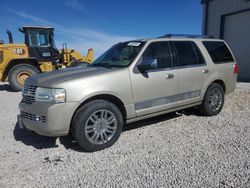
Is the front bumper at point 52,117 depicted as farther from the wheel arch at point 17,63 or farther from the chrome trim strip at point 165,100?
the wheel arch at point 17,63

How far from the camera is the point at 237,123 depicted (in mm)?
5543

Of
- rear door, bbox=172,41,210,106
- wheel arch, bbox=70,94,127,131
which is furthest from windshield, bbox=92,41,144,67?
rear door, bbox=172,41,210,106

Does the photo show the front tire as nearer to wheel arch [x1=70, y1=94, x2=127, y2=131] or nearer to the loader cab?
wheel arch [x1=70, y1=94, x2=127, y2=131]

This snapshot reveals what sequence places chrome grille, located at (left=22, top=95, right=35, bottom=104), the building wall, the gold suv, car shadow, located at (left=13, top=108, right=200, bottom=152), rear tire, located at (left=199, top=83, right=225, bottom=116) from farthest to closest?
the building wall
rear tire, located at (left=199, top=83, right=225, bottom=116)
car shadow, located at (left=13, top=108, right=200, bottom=152)
chrome grille, located at (left=22, top=95, right=35, bottom=104)
the gold suv

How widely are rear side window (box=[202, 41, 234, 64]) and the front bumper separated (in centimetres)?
344

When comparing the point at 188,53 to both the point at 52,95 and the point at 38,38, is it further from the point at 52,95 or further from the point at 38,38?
the point at 38,38

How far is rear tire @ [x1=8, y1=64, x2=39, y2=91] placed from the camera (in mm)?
11008

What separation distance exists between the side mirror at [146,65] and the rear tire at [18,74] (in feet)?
26.0

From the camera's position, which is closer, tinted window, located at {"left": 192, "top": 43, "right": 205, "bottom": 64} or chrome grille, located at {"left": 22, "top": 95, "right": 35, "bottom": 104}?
chrome grille, located at {"left": 22, "top": 95, "right": 35, "bottom": 104}

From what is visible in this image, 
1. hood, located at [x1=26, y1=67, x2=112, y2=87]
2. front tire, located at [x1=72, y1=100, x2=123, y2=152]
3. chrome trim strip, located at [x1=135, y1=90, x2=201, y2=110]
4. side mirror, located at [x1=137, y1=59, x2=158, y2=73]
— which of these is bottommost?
front tire, located at [x1=72, y1=100, x2=123, y2=152]

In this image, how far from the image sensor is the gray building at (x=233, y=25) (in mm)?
12617

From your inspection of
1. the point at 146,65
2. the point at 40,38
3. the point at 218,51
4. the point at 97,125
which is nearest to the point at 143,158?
the point at 97,125

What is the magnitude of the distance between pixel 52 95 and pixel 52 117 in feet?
1.05

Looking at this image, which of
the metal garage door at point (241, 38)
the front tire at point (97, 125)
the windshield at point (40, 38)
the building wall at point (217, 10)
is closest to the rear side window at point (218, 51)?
the front tire at point (97, 125)
